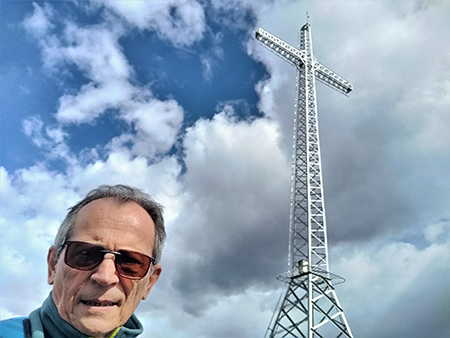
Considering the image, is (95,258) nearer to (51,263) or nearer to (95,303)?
(95,303)

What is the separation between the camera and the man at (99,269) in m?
1.91

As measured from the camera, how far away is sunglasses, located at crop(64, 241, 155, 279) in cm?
205

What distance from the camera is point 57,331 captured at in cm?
190

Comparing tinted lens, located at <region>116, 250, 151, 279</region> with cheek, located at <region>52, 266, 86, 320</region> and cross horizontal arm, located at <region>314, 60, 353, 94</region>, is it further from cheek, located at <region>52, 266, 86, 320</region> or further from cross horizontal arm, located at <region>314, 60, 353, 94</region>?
cross horizontal arm, located at <region>314, 60, 353, 94</region>

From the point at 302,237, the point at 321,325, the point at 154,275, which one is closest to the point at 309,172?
the point at 302,237

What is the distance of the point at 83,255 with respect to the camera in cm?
207

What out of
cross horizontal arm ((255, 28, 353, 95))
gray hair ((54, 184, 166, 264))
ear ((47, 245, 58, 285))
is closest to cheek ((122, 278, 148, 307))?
gray hair ((54, 184, 166, 264))

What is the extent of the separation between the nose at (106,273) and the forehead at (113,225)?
3.5 inches

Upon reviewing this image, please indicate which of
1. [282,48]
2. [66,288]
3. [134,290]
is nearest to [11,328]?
[66,288]

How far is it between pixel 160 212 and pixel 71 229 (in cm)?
62

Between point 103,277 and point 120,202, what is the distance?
50 centimetres

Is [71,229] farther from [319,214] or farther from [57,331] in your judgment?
[319,214]

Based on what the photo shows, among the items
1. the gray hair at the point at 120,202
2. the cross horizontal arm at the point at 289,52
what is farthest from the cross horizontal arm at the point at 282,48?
the gray hair at the point at 120,202

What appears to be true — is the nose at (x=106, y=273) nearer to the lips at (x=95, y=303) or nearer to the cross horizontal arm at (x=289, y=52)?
the lips at (x=95, y=303)
